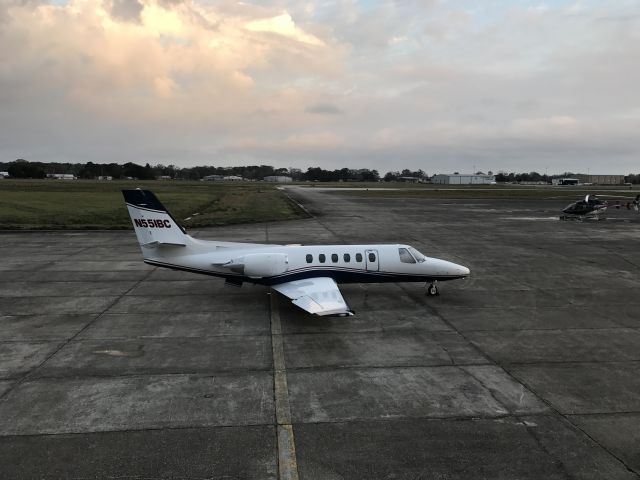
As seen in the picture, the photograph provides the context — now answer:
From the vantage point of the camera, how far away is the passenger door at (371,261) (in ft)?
61.1

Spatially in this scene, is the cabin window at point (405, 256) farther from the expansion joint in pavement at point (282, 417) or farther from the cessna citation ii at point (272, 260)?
the expansion joint in pavement at point (282, 417)

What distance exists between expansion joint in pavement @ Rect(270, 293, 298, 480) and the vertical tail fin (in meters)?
6.67

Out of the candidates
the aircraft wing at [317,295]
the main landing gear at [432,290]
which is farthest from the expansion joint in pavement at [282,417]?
the main landing gear at [432,290]

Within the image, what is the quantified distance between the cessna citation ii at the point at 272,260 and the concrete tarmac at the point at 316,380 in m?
1.15

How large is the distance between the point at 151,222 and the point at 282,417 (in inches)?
453

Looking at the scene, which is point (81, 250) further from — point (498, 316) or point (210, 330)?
point (498, 316)

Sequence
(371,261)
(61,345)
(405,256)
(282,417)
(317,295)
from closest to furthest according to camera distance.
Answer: (282,417) → (61,345) → (317,295) → (371,261) → (405,256)

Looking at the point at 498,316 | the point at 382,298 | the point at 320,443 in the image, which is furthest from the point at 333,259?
the point at 320,443

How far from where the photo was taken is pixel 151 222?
59.8 ft

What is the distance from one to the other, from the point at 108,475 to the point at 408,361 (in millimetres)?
7924

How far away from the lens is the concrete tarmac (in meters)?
8.30

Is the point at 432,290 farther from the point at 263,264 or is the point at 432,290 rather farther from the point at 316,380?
the point at 316,380

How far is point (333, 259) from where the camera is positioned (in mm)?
18312

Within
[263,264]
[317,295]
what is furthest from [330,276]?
[263,264]
